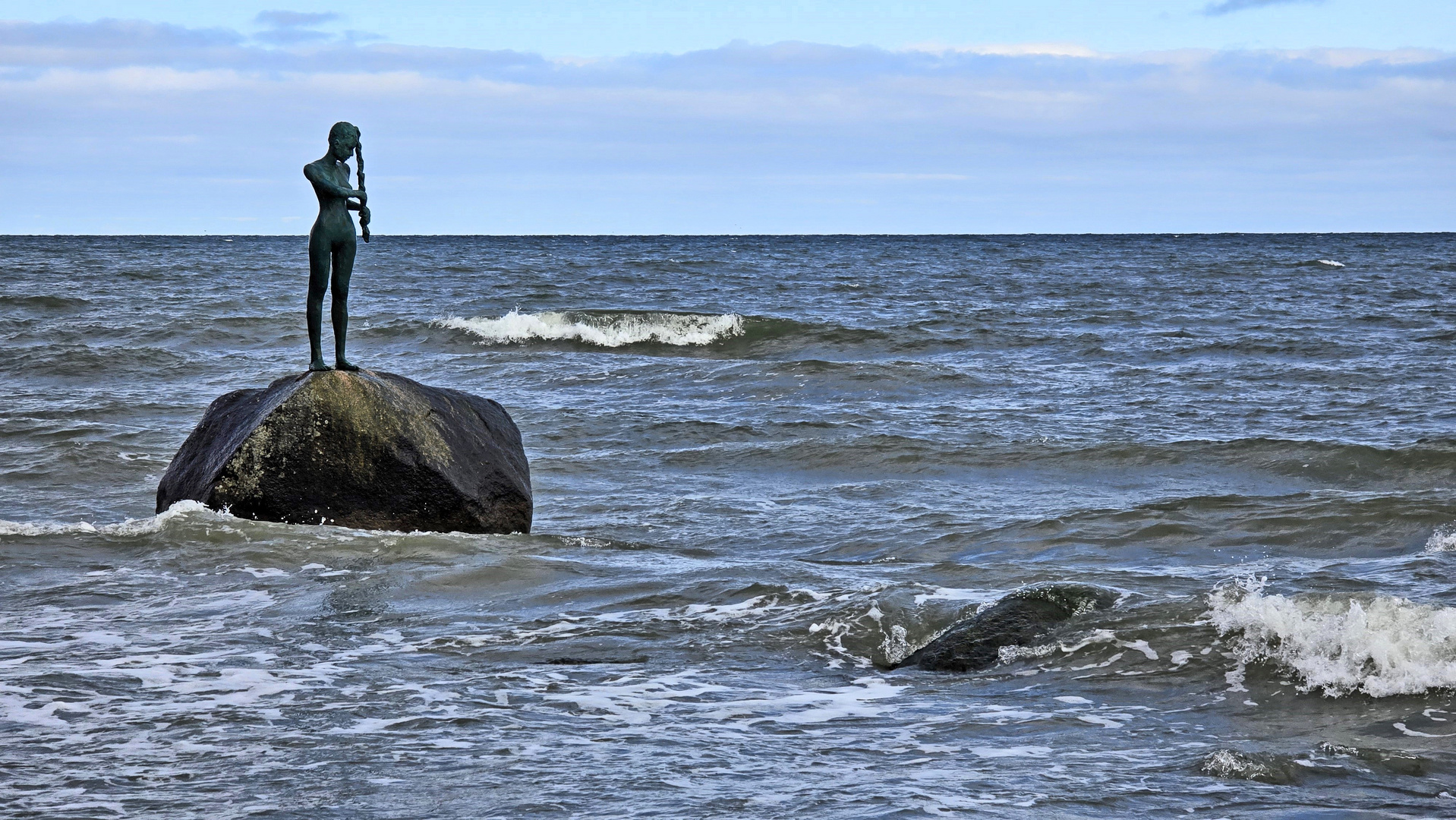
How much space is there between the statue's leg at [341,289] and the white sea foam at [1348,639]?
205 inches

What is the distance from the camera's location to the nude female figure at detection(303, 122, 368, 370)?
8078 millimetres

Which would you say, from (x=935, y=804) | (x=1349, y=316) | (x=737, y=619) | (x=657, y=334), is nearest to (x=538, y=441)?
(x=737, y=619)

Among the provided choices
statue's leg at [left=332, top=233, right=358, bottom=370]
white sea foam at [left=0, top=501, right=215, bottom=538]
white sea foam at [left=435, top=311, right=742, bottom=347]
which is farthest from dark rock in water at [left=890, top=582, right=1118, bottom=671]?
white sea foam at [left=435, top=311, right=742, bottom=347]

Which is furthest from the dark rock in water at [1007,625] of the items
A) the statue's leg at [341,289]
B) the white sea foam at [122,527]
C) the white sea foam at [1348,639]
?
the white sea foam at [122,527]

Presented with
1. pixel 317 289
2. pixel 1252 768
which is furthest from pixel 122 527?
pixel 1252 768

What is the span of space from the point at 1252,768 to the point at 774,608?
9.24 feet

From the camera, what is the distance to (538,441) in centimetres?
1332

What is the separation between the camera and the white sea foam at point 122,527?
8.11 meters

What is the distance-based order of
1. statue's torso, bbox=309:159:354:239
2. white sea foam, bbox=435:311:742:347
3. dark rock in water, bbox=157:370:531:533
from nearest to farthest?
dark rock in water, bbox=157:370:531:533 < statue's torso, bbox=309:159:354:239 < white sea foam, bbox=435:311:742:347

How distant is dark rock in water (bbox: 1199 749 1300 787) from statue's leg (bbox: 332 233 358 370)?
5.52m

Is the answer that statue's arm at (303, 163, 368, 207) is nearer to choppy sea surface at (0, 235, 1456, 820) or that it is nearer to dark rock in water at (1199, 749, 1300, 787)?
choppy sea surface at (0, 235, 1456, 820)

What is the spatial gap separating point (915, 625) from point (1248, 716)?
66.8 inches

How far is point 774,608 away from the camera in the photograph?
6.82 meters

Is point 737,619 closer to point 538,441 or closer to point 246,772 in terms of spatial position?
point 246,772
